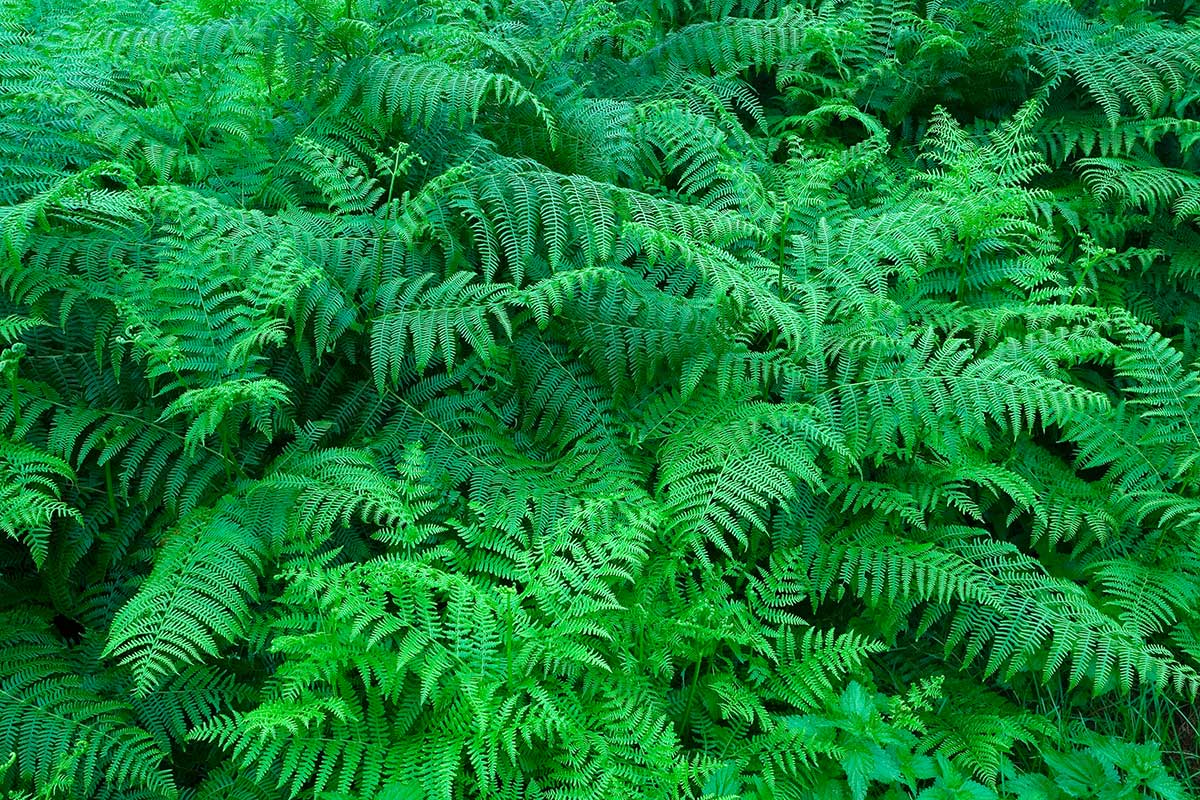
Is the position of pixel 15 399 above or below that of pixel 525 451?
above

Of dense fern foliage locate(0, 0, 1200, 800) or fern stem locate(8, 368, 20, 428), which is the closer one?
dense fern foliage locate(0, 0, 1200, 800)

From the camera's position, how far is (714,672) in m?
2.88

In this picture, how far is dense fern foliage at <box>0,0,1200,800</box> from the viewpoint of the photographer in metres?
2.55

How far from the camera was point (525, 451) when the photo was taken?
3.19 meters

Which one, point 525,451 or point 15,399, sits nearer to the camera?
point 15,399

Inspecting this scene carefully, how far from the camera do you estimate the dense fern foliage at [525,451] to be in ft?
8.36

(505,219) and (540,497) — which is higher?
(505,219)

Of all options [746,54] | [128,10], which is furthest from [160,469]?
[746,54]

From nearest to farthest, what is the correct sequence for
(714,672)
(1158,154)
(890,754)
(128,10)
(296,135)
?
(890,754) < (714,672) < (296,135) < (128,10) < (1158,154)

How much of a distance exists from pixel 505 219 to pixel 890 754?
2022 mm

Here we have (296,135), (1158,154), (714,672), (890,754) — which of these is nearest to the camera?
(890,754)

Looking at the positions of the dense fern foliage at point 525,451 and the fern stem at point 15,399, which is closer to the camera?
the dense fern foliage at point 525,451

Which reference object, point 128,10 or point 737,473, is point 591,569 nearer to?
point 737,473

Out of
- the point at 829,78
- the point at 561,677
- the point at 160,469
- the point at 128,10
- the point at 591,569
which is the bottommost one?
the point at 561,677
